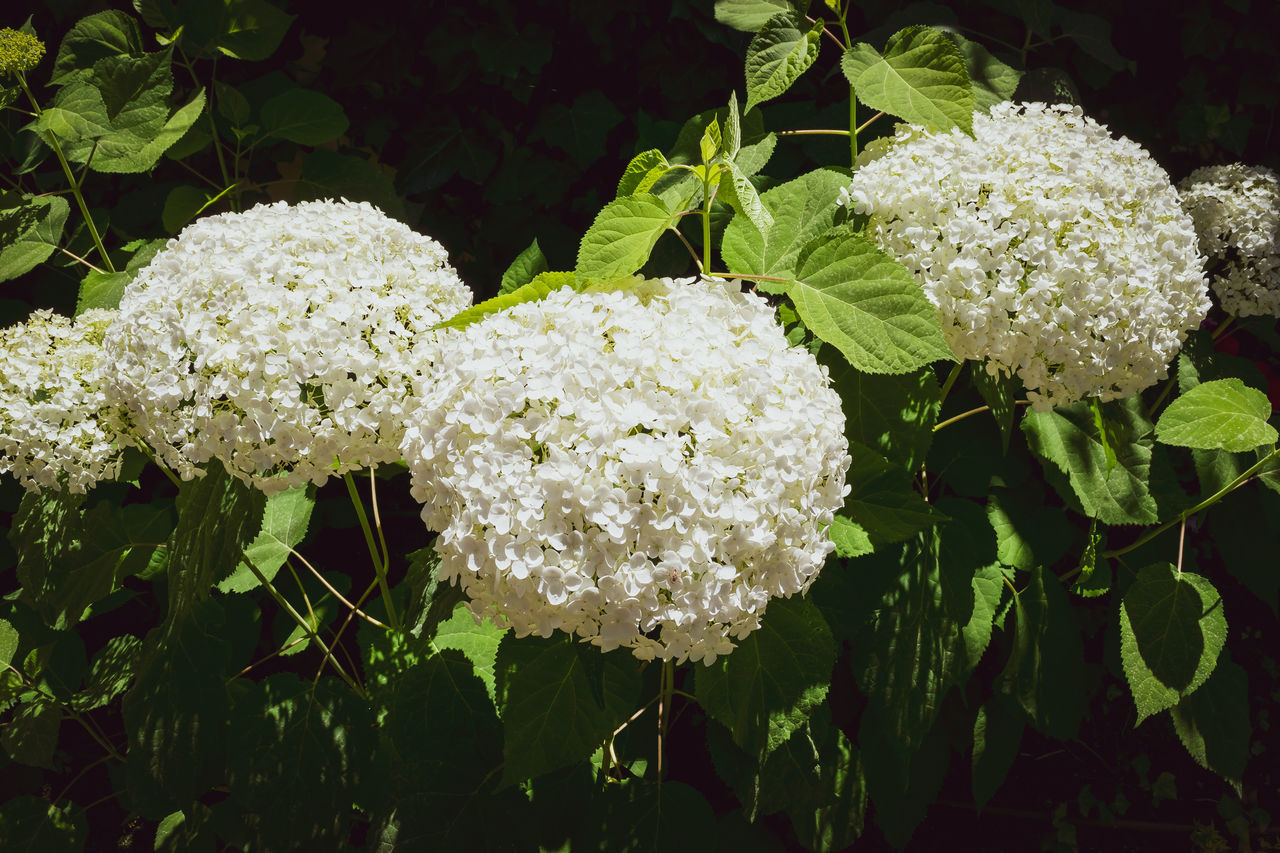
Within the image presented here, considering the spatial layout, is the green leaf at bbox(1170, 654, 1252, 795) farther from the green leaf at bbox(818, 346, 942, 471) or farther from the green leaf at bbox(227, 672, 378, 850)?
the green leaf at bbox(227, 672, 378, 850)

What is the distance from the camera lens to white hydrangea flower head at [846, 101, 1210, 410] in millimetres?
1475

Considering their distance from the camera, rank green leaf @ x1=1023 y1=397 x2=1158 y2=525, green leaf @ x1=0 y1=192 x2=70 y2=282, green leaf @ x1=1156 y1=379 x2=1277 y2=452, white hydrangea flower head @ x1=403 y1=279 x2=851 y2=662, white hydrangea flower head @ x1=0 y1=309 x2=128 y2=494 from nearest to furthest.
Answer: white hydrangea flower head @ x1=403 y1=279 x2=851 y2=662 < white hydrangea flower head @ x1=0 y1=309 x2=128 y2=494 < green leaf @ x1=1156 y1=379 x2=1277 y2=452 < green leaf @ x1=1023 y1=397 x2=1158 y2=525 < green leaf @ x1=0 y1=192 x2=70 y2=282

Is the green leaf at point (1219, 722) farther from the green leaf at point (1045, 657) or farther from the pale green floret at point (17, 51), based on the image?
the pale green floret at point (17, 51)

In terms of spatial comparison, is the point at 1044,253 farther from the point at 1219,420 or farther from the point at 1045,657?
the point at 1045,657

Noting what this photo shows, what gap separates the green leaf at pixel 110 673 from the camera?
2.19 meters

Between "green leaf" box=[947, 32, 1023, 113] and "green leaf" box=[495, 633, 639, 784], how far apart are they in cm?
162

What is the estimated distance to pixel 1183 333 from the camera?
162 centimetres

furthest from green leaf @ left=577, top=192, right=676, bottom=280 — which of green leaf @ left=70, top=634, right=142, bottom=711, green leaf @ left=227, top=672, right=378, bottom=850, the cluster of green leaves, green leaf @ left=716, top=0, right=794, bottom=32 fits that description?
green leaf @ left=70, top=634, right=142, bottom=711

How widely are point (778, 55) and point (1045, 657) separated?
1630mm

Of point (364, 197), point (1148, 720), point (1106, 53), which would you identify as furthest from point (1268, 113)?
point (364, 197)

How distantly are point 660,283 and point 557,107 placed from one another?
1321mm

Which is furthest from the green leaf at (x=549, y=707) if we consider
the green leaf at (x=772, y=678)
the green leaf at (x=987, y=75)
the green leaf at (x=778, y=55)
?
the green leaf at (x=987, y=75)

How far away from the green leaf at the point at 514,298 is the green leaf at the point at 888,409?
0.61m

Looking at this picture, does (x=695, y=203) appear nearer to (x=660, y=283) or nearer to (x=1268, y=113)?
(x=660, y=283)
